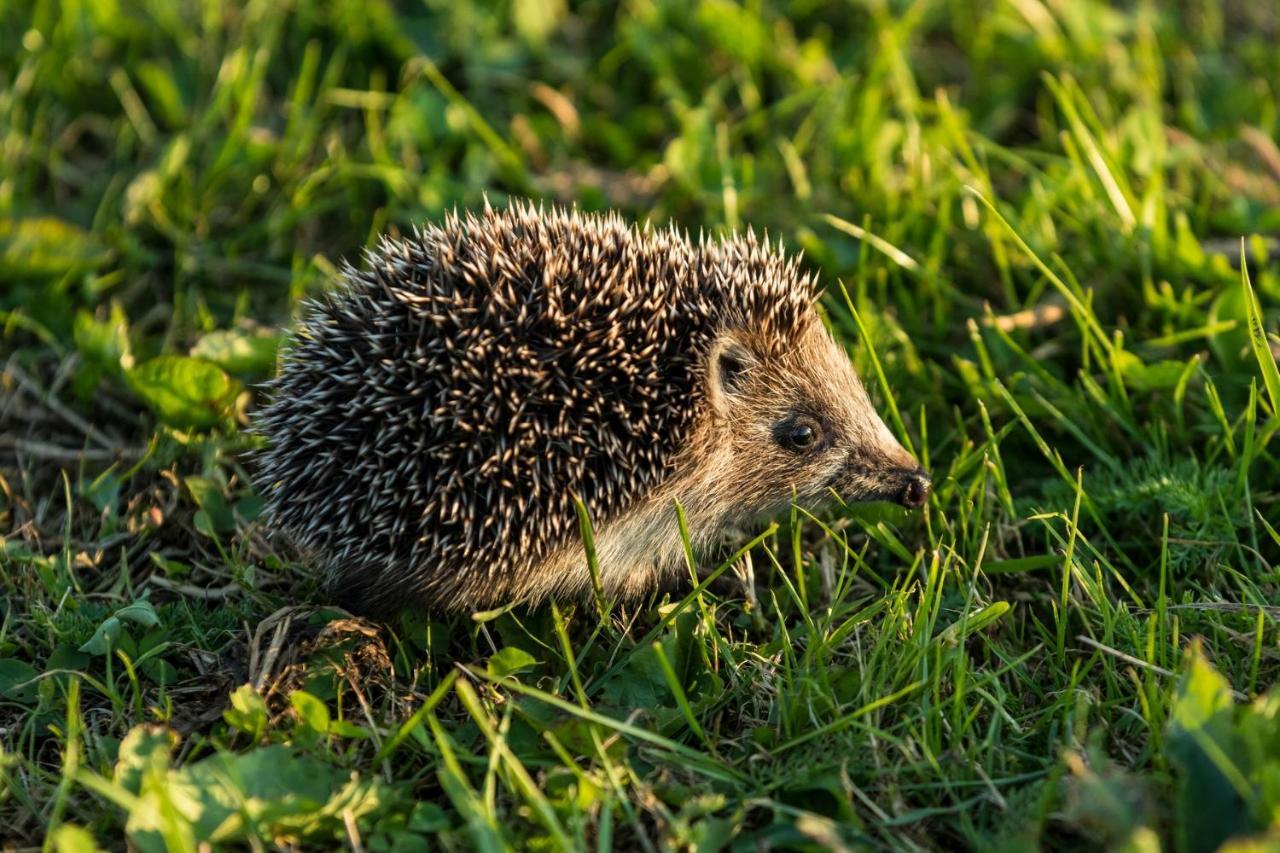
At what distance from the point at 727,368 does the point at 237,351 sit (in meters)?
2.33

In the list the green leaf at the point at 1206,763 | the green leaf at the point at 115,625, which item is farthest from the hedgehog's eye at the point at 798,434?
the green leaf at the point at 115,625

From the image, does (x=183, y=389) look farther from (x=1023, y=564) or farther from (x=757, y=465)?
(x=1023, y=564)

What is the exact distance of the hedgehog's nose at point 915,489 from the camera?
4.78m

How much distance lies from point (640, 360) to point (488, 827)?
1814 mm

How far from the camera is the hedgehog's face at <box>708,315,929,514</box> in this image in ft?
16.0

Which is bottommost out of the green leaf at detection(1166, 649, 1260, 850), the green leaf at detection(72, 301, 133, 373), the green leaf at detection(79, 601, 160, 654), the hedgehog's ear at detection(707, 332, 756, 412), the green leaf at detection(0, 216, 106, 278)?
the green leaf at detection(1166, 649, 1260, 850)

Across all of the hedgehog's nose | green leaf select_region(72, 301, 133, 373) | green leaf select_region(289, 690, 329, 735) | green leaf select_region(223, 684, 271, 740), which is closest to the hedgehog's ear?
the hedgehog's nose

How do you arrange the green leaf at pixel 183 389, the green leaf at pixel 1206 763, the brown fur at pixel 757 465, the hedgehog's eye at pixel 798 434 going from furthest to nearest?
the green leaf at pixel 183 389, the hedgehog's eye at pixel 798 434, the brown fur at pixel 757 465, the green leaf at pixel 1206 763

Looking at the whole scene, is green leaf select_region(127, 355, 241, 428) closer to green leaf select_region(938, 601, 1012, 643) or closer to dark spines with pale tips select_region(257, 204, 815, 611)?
dark spines with pale tips select_region(257, 204, 815, 611)

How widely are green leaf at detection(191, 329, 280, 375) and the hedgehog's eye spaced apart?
2.36m

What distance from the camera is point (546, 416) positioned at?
A: 435 centimetres

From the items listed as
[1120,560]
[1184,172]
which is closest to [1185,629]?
[1120,560]

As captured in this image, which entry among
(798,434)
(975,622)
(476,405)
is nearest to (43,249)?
(476,405)

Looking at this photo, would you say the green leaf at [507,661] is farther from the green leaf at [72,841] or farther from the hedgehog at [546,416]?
the green leaf at [72,841]
